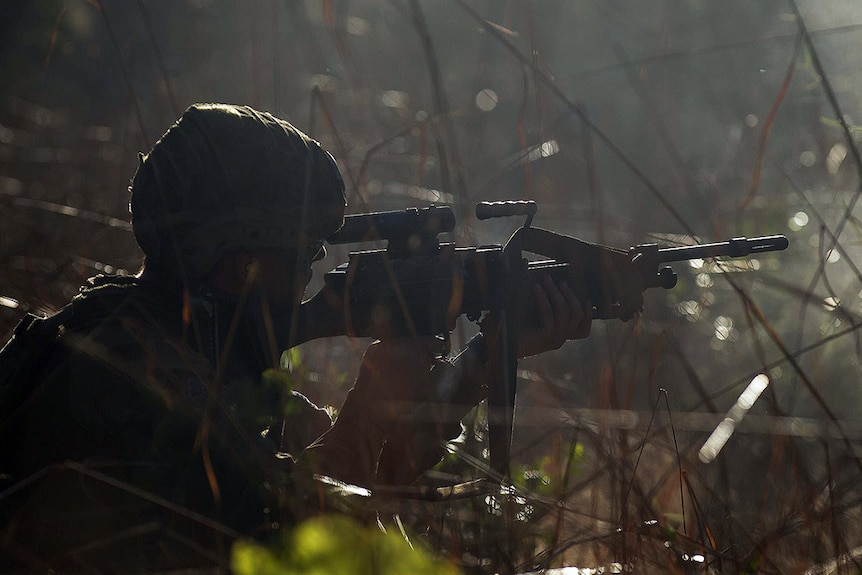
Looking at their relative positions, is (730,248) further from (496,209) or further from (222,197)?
(222,197)

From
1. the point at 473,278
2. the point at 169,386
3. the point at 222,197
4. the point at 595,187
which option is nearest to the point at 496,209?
the point at 473,278

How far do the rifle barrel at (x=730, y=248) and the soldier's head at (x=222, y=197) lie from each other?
1.21 meters

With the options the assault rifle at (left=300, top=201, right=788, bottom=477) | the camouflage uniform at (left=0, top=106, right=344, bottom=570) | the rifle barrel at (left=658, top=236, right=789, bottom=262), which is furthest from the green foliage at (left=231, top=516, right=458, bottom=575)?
the rifle barrel at (left=658, top=236, right=789, bottom=262)

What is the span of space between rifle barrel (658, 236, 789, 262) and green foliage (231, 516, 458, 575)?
5.68 ft

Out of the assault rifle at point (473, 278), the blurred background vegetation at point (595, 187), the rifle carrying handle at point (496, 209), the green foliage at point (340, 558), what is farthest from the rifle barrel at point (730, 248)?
the green foliage at point (340, 558)

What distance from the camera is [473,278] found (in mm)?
3092

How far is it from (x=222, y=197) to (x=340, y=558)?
1.36 m

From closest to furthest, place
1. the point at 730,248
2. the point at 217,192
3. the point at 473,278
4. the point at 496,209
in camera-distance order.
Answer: the point at 217,192
the point at 496,209
the point at 730,248
the point at 473,278

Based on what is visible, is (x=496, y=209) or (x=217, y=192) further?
(x=496, y=209)

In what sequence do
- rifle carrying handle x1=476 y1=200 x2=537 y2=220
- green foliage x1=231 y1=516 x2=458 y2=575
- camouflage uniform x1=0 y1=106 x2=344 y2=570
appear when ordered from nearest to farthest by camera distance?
green foliage x1=231 y1=516 x2=458 y2=575 < camouflage uniform x1=0 y1=106 x2=344 y2=570 < rifle carrying handle x1=476 y1=200 x2=537 y2=220

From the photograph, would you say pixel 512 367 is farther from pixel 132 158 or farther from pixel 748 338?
pixel 748 338

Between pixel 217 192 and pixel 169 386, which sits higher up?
pixel 217 192

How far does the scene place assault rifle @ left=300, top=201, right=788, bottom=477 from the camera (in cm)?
298

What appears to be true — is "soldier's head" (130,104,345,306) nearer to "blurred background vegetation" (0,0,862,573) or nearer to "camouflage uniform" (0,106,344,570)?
"camouflage uniform" (0,106,344,570)
